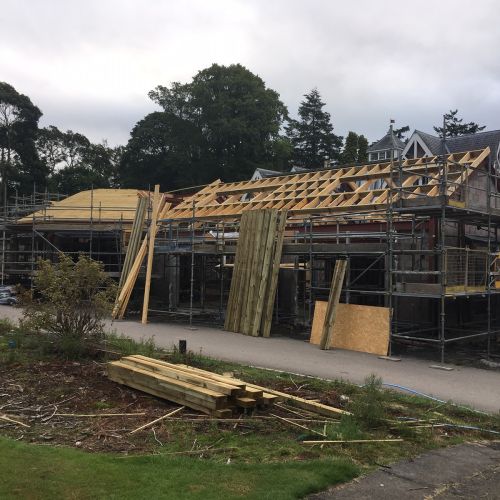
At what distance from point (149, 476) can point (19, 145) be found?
198 ft

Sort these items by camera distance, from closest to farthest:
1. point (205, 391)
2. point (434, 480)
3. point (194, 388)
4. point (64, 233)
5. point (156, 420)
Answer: point (434, 480) < point (156, 420) < point (205, 391) < point (194, 388) < point (64, 233)

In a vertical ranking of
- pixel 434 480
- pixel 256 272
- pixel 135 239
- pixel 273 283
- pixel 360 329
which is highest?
pixel 135 239

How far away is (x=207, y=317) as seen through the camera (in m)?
20.8

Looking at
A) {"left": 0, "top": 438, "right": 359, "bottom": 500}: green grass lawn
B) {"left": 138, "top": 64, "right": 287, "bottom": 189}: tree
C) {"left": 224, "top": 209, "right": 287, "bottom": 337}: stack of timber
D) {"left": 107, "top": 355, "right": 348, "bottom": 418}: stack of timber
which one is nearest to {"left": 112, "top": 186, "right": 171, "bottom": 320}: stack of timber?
{"left": 224, "top": 209, "right": 287, "bottom": 337}: stack of timber

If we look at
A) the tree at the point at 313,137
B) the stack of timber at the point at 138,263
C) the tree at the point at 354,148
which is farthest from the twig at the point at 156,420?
the tree at the point at 313,137

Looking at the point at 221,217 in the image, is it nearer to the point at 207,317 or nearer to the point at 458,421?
the point at 207,317

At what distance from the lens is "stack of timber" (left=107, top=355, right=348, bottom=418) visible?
23.0 ft

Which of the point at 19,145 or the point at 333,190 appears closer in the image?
the point at 333,190

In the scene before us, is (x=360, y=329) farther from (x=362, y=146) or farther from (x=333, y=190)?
(x=362, y=146)

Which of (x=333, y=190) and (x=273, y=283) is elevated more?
(x=333, y=190)

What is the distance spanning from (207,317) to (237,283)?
441cm

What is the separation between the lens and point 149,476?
16.3 feet

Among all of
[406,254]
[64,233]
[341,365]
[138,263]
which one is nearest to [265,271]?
[406,254]

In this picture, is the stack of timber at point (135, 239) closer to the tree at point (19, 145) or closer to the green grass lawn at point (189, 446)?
the green grass lawn at point (189, 446)
